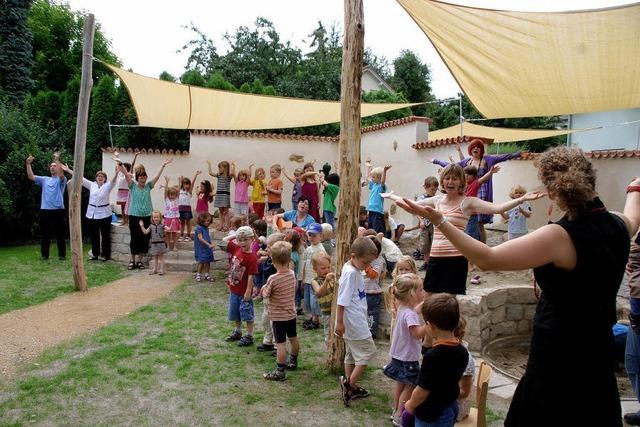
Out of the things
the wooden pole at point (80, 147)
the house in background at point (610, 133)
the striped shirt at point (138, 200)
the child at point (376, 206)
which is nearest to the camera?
the wooden pole at point (80, 147)

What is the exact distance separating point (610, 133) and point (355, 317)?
506 inches

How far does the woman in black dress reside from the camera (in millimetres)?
1674

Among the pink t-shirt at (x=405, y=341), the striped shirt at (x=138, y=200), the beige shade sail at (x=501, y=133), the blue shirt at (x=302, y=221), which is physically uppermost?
the beige shade sail at (x=501, y=133)

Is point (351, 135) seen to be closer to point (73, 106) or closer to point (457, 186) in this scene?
point (457, 186)

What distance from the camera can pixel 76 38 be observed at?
27406 mm

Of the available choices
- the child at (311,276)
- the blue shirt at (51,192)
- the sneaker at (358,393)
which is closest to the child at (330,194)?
the child at (311,276)

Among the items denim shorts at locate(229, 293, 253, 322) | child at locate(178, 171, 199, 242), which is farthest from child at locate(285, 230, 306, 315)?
child at locate(178, 171, 199, 242)

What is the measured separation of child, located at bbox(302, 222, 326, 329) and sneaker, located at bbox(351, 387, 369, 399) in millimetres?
1934

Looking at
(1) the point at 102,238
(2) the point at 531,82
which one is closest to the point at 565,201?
(2) the point at 531,82

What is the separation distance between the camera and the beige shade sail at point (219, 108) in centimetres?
950

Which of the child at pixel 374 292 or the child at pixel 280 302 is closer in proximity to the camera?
the child at pixel 280 302

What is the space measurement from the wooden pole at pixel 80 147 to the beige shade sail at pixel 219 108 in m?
1.53

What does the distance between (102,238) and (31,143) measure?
3.87 m

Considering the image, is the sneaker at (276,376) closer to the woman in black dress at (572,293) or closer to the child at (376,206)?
the woman in black dress at (572,293)
